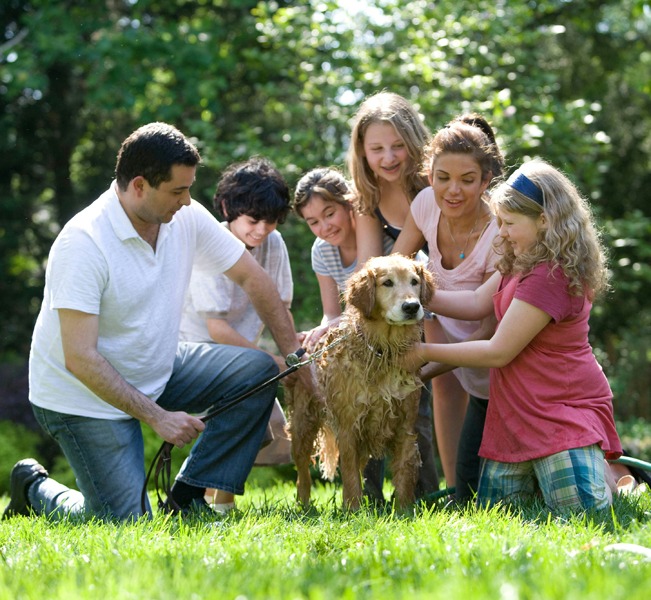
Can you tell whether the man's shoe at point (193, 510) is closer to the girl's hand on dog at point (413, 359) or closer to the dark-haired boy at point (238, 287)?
the dark-haired boy at point (238, 287)

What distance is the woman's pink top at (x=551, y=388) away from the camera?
4.25m

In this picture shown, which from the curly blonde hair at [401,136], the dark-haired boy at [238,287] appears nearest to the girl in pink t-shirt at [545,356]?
the curly blonde hair at [401,136]

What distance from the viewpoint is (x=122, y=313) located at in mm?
4828

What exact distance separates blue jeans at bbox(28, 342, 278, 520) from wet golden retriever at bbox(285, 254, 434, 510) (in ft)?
1.64

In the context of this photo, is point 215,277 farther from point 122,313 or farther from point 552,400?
point 552,400

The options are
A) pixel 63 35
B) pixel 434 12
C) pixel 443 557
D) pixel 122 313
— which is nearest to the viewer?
pixel 443 557

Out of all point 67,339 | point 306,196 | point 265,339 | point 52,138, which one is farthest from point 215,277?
point 52,138

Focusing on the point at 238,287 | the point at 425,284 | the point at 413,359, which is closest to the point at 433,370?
the point at 413,359

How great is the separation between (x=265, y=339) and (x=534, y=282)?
4.99 m

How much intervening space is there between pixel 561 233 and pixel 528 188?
0.27 m

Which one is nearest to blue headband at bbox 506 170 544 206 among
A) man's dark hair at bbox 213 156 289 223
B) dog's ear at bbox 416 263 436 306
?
dog's ear at bbox 416 263 436 306

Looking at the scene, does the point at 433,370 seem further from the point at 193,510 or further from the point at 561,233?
the point at 193,510

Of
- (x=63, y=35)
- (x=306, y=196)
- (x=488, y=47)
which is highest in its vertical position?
(x=63, y=35)

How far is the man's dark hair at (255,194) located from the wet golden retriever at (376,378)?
0.92 meters
